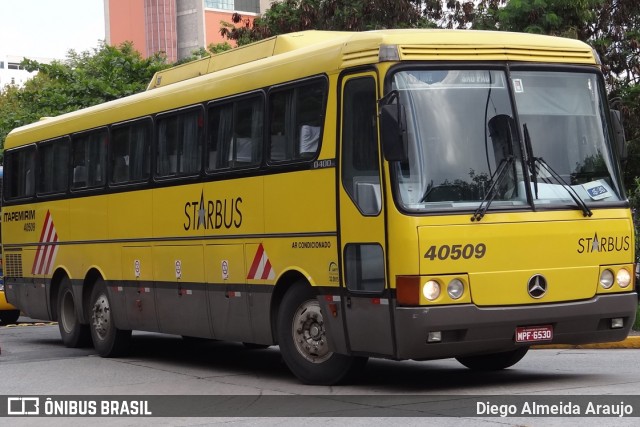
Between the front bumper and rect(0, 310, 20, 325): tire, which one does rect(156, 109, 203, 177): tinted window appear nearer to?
the front bumper

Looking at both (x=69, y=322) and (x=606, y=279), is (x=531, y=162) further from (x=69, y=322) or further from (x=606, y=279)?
(x=69, y=322)

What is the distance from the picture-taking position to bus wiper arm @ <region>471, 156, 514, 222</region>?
454 inches

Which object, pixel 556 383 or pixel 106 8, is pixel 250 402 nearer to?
pixel 556 383

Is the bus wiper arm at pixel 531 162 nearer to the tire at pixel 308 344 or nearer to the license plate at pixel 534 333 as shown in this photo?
the license plate at pixel 534 333

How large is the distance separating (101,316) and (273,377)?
15.3 ft

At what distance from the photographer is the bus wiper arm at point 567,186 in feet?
39.2

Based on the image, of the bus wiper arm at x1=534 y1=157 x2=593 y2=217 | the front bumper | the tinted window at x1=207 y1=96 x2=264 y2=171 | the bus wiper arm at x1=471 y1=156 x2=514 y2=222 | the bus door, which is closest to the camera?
the front bumper

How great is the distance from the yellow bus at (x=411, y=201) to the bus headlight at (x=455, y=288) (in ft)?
0.04

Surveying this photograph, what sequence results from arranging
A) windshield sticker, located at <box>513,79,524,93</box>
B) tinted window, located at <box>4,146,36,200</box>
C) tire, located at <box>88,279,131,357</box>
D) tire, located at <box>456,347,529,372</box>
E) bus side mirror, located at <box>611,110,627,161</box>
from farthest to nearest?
tinted window, located at <box>4,146,36,200</box> < tire, located at <box>88,279,131,357</box> < tire, located at <box>456,347,529,372</box> < bus side mirror, located at <box>611,110,627,161</box> < windshield sticker, located at <box>513,79,524,93</box>

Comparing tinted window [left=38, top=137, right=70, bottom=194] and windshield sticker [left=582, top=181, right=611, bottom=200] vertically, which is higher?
tinted window [left=38, top=137, right=70, bottom=194]

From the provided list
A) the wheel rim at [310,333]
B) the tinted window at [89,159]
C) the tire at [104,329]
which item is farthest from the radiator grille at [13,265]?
the wheel rim at [310,333]

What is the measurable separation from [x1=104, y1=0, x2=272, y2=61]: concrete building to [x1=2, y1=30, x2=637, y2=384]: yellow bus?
91820mm

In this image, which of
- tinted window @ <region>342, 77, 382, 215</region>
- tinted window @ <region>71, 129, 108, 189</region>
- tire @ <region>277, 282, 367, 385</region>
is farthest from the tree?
tinted window @ <region>342, 77, 382, 215</region>

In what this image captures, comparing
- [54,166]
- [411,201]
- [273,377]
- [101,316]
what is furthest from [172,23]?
[411,201]
